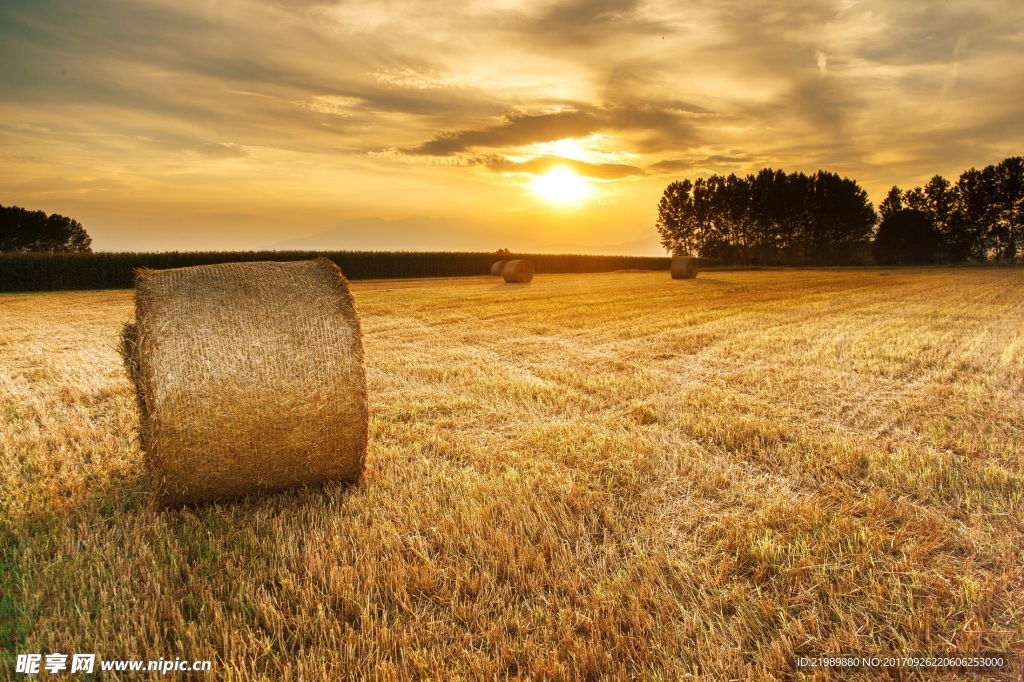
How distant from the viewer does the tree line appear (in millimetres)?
72625

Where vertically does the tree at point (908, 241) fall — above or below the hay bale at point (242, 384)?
above

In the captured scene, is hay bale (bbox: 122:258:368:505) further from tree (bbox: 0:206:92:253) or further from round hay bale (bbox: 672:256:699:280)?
tree (bbox: 0:206:92:253)

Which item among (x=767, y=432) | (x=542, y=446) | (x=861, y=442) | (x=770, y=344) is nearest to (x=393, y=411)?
(x=542, y=446)

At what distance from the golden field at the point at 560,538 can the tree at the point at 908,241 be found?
77.4 m

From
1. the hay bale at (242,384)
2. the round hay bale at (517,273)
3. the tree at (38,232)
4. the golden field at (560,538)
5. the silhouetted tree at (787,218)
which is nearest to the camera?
the golden field at (560,538)

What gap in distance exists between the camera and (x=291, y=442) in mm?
4629

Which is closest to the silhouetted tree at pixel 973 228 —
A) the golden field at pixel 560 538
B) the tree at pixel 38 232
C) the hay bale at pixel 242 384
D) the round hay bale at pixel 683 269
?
the round hay bale at pixel 683 269

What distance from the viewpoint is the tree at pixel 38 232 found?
69688 mm

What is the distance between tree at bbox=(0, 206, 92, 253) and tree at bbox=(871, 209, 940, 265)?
98345 millimetres

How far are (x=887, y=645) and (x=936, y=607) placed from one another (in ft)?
1.58

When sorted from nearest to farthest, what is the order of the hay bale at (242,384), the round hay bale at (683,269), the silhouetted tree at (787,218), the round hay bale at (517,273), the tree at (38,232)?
the hay bale at (242,384) → the round hay bale at (517,273) → the round hay bale at (683,269) → the tree at (38,232) → the silhouetted tree at (787,218)

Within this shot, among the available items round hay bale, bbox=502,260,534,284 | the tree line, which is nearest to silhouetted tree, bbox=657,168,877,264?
the tree line

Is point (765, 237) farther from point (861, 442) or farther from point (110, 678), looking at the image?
point (110, 678)

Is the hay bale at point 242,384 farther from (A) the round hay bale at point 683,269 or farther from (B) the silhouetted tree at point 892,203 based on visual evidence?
(B) the silhouetted tree at point 892,203
